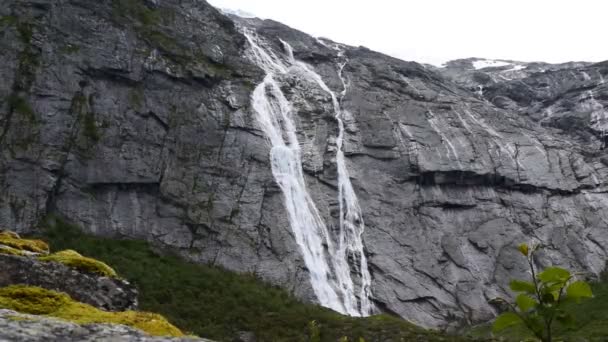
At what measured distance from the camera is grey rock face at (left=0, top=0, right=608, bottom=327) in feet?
156

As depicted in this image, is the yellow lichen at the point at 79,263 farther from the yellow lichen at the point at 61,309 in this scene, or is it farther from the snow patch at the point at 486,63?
the snow patch at the point at 486,63

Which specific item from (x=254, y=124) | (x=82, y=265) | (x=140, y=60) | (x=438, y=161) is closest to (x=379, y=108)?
(x=438, y=161)

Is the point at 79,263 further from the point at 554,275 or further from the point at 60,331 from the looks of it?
the point at 554,275

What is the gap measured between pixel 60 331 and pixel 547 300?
17.8 feet

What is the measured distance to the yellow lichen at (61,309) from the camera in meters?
8.33

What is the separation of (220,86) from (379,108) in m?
18.2

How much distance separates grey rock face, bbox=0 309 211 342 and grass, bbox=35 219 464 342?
28.0m

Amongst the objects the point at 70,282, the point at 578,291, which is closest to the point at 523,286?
the point at 578,291

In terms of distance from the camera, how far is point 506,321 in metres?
3.89

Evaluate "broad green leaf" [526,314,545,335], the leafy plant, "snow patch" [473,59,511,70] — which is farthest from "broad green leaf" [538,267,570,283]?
"snow patch" [473,59,511,70]

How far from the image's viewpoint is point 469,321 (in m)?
46.4

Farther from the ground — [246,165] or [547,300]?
[246,165]

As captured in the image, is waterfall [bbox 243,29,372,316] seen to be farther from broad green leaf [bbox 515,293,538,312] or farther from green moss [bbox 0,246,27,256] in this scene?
broad green leaf [bbox 515,293,538,312]

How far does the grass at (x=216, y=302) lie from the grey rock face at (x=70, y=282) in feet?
74.4
